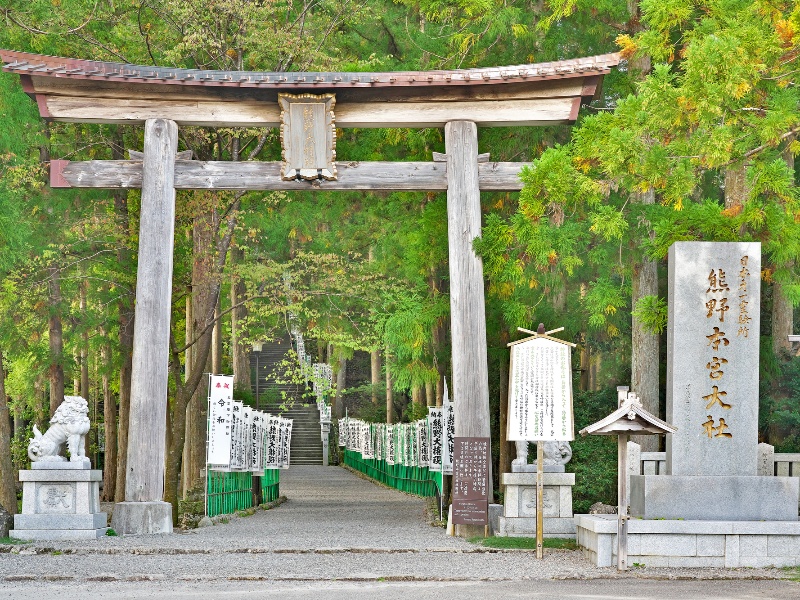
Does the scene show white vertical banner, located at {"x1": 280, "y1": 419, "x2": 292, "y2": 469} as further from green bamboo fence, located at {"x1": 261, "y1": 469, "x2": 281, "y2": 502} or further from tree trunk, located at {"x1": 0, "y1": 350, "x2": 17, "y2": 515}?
tree trunk, located at {"x1": 0, "y1": 350, "x2": 17, "y2": 515}

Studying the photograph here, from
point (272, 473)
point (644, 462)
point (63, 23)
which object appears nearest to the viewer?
point (644, 462)

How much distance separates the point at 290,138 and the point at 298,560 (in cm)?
600

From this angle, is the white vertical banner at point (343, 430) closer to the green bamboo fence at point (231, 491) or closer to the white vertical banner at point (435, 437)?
the green bamboo fence at point (231, 491)

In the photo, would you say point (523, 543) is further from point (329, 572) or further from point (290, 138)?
point (290, 138)

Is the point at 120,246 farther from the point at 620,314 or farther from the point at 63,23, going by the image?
the point at 620,314

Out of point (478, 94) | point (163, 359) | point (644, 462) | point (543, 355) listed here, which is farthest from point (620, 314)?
point (163, 359)

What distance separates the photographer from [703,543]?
11133 mm

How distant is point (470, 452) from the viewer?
558 inches

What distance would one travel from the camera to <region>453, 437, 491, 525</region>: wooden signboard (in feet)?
46.1

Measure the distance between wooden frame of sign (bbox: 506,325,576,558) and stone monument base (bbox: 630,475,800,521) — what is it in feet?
4.10

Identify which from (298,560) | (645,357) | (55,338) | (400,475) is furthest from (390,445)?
(298,560)

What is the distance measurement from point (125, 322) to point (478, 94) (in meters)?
8.48

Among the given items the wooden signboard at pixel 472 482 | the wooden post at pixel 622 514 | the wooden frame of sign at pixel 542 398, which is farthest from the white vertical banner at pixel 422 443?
the wooden post at pixel 622 514

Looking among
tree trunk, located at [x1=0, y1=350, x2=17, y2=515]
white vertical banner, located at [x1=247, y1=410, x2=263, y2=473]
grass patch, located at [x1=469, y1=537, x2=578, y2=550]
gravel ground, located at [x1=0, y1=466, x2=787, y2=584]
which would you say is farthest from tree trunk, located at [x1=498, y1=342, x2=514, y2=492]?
tree trunk, located at [x1=0, y1=350, x2=17, y2=515]
